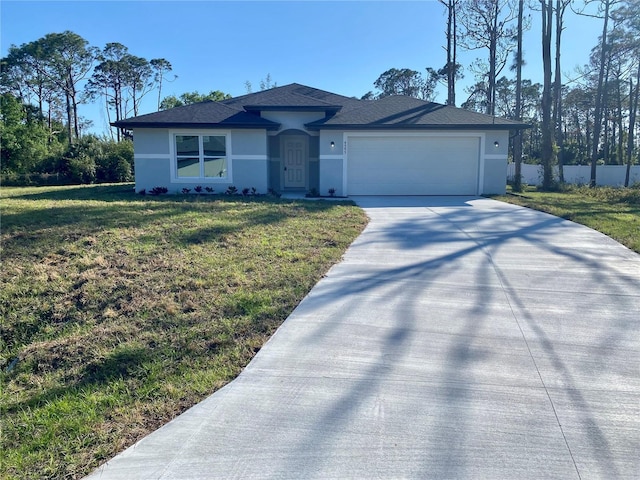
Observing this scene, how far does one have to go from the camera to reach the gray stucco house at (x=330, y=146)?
15.5 metres

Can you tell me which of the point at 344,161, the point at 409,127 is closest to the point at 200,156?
the point at 344,161

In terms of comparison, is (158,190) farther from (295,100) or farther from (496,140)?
(496,140)

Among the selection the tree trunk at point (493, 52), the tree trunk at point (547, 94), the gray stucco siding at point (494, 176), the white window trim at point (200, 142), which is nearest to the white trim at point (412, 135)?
the gray stucco siding at point (494, 176)

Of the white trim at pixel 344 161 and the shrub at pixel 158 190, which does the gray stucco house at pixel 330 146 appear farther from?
the shrub at pixel 158 190

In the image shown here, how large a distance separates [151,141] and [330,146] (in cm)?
620

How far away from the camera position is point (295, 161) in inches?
707

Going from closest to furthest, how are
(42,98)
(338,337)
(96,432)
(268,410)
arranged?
(96,432)
(268,410)
(338,337)
(42,98)

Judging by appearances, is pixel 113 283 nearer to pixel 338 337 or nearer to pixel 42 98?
pixel 338 337

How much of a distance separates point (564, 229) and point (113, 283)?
8.26m

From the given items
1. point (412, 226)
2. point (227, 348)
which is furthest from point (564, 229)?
point (227, 348)

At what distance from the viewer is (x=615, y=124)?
47.4 m

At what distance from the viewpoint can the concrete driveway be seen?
8.21 feet

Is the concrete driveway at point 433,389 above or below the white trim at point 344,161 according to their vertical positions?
below

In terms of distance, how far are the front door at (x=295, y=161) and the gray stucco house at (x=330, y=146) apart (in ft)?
0.54
